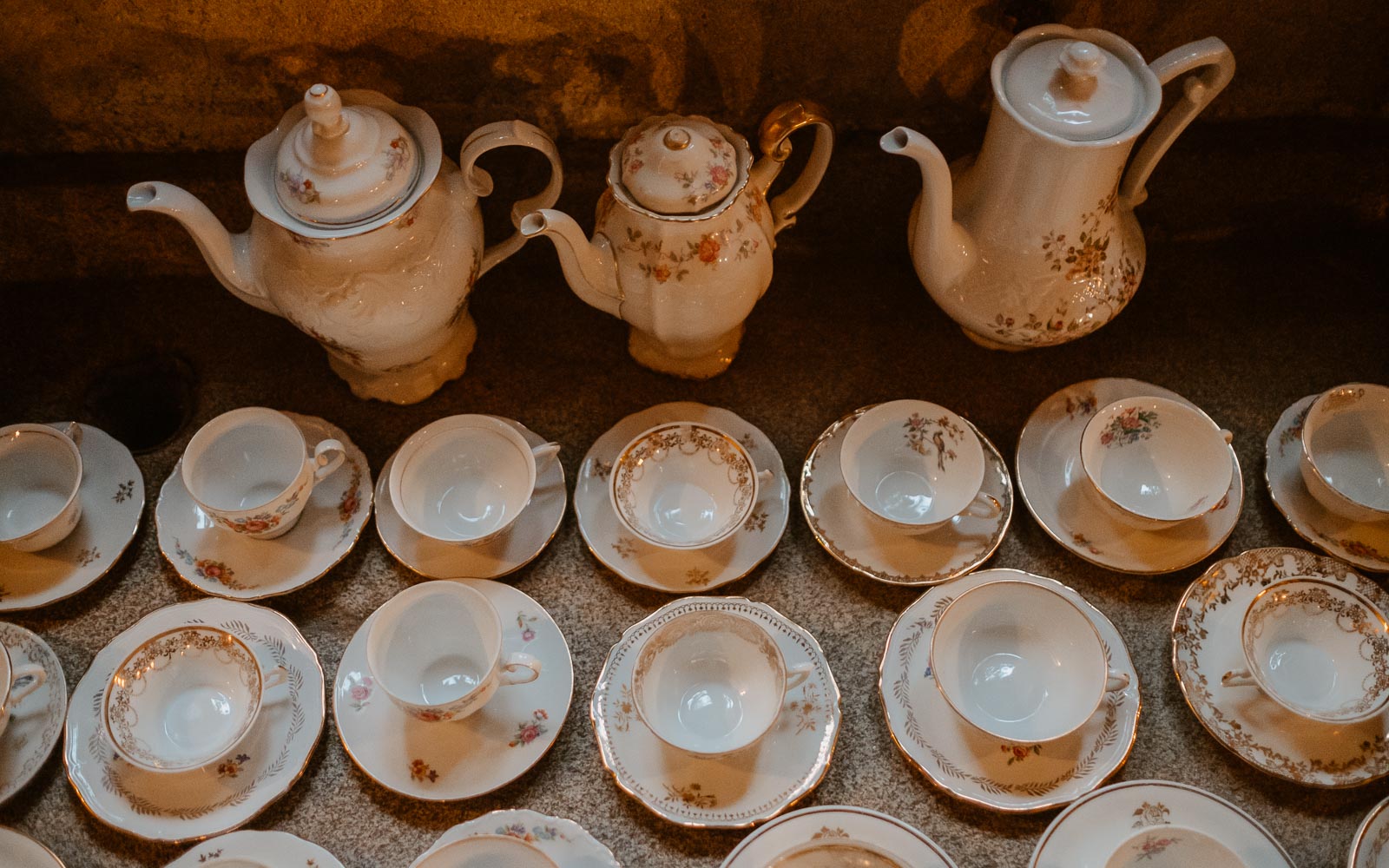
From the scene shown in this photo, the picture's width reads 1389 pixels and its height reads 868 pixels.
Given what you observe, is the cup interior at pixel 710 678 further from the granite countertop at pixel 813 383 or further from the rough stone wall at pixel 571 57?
the rough stone wall at pixel 571 57

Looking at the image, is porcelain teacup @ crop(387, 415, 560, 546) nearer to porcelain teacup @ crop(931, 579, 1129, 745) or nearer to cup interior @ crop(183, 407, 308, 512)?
cup interior @ crop(183, 407, 308, 512)

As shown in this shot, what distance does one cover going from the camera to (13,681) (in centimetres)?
118

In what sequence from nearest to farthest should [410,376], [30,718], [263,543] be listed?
1. [30,718]
2. [263,543]
3. [410,376]

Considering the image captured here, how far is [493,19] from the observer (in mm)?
1319

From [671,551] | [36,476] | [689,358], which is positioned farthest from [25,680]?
[689,358]

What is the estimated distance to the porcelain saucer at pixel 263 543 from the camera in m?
1.29

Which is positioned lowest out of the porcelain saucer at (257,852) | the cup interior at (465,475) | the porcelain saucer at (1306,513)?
the porcelain saucer at (257,852)

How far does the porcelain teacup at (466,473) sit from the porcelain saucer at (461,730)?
14 cm

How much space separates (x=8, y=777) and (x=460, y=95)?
92 cm

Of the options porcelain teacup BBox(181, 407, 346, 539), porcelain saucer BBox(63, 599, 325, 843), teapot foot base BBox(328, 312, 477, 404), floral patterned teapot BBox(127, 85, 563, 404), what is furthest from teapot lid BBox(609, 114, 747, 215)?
porcelain saucer BBox(63, 599, 325, 843)

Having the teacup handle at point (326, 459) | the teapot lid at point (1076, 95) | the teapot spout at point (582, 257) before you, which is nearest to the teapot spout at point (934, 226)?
the teapot lid at point (1076, 95)

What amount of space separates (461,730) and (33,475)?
2.01ft

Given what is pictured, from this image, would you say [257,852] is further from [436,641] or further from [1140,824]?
[1140,824]

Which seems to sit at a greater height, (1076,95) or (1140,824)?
(1076,95)
